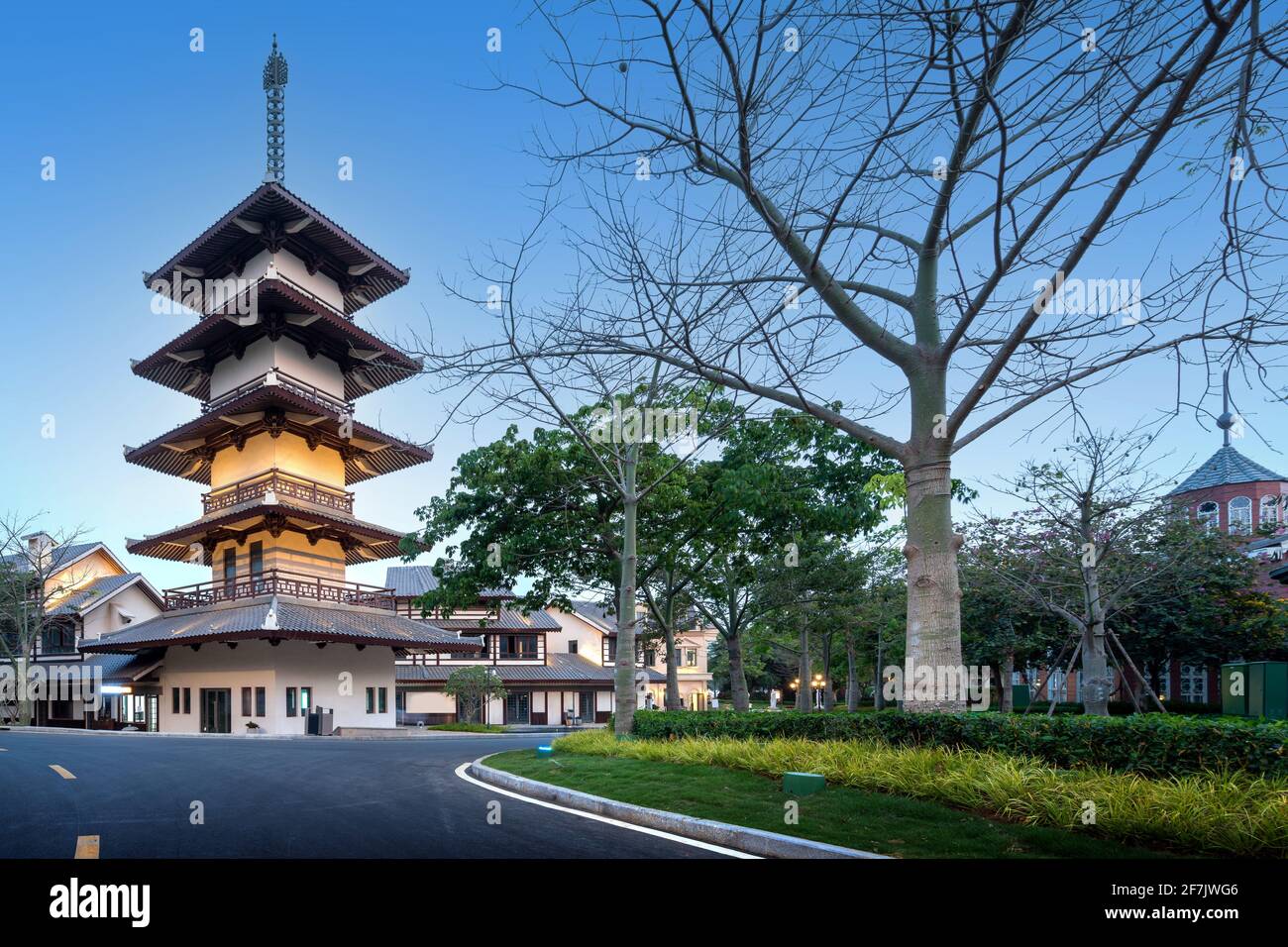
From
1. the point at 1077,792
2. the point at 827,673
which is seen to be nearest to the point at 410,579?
the point at 827,673

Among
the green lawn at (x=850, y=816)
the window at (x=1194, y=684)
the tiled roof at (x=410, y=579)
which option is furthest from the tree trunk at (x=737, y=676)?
the tiled roof at (x=410, y=579)

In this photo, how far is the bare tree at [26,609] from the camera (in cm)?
4241

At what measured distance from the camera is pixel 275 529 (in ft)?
108

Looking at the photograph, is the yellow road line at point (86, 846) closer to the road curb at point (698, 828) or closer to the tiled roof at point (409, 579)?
the road curb at point (698, 828)

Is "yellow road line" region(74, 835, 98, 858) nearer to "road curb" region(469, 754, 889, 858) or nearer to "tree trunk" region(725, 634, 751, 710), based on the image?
"road curb" region(469, 754, 889, 858)

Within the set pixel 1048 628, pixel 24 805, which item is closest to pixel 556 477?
pixel 24 805

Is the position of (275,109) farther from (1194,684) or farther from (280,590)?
(1194,684)

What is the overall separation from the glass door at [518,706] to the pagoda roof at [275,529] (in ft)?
58.1

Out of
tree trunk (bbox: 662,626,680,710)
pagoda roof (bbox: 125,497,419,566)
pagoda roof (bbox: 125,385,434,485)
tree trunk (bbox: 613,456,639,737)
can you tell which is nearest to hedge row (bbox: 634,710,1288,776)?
tree trunk (bbox: 613,456,639,737)

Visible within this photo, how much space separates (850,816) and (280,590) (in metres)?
29.2

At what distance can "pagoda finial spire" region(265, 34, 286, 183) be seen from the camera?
37469mm

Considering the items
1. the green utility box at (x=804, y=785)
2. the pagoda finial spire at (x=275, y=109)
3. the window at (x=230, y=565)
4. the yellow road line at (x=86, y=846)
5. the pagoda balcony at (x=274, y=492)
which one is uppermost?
the pagoda finial spire at (x=275, y=109)
